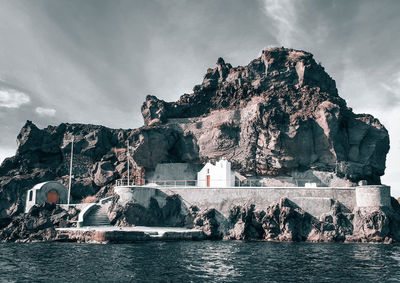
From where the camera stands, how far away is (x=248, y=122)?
192 ft

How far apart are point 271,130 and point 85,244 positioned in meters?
33.4

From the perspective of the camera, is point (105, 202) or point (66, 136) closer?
point (105, 202)

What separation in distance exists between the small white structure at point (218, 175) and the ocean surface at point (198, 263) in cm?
1893

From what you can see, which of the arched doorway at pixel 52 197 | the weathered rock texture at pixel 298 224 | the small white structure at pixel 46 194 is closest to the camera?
the weathered rock texture at pixel 298 224

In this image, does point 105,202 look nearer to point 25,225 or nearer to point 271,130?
point 25,225

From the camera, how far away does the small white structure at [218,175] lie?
2106 inches

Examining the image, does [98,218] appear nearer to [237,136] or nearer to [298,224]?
[298,224]

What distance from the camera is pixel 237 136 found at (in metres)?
59.5

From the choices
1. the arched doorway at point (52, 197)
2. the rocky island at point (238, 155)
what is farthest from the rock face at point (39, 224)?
the arched doorway at point (52, 197)

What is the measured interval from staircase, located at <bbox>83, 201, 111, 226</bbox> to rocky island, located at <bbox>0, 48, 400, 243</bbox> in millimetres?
1144

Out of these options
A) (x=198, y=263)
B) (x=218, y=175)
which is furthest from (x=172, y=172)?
(x=198, y=263)

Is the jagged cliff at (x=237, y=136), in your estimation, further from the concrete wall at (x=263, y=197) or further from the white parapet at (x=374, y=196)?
the white parapet at (x=374, y=196)

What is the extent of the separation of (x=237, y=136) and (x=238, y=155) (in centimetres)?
388

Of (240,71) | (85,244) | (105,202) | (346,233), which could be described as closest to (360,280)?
(346,233)
